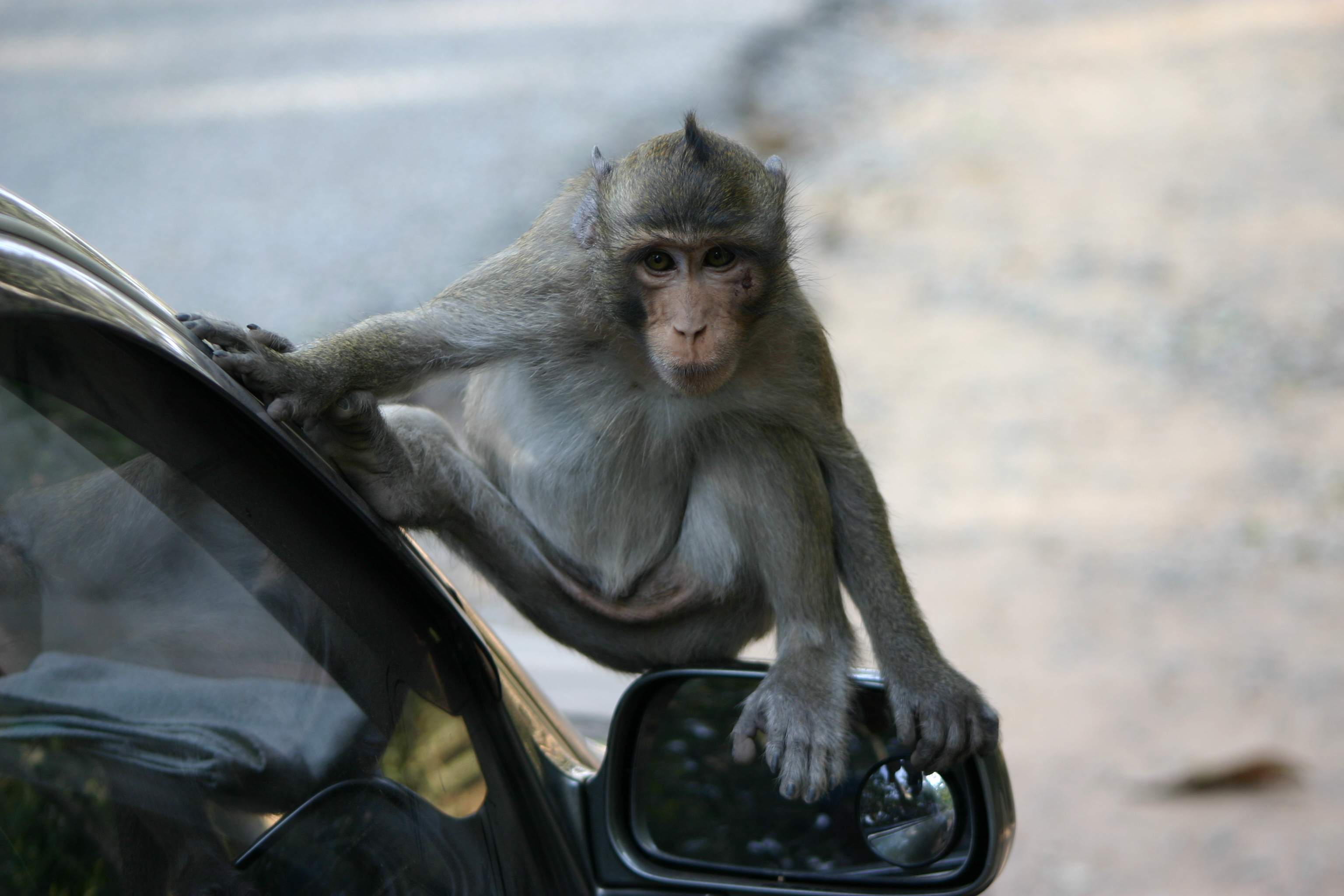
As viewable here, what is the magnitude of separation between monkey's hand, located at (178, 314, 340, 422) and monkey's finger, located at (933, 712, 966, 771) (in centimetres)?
139

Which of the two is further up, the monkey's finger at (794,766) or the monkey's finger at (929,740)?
the monkey's finger at (929,740)

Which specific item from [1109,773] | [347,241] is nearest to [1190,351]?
[1109,773]

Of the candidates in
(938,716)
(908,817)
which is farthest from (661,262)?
(908,817)

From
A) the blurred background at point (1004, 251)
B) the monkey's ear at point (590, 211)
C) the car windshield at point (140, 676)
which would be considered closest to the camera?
the car windshield at point (140, 676)

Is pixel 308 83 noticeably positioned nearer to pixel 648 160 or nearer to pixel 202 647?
pixel 648 160

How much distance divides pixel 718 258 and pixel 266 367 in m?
1.13

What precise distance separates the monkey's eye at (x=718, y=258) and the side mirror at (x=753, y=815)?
91 centimetres

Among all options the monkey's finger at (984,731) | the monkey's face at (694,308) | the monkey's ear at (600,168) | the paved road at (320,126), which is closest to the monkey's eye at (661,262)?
the monkey's face at (694,308)

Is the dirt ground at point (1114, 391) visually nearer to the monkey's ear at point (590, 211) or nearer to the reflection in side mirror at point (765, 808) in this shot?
the reflection in side mirror at point (765, 808)

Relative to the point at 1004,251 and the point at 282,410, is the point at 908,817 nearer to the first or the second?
the point at 282,410

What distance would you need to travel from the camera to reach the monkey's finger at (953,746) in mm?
2605

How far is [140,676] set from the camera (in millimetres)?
1388

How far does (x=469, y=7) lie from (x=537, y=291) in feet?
37.5

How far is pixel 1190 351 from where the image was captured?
8.14 m
